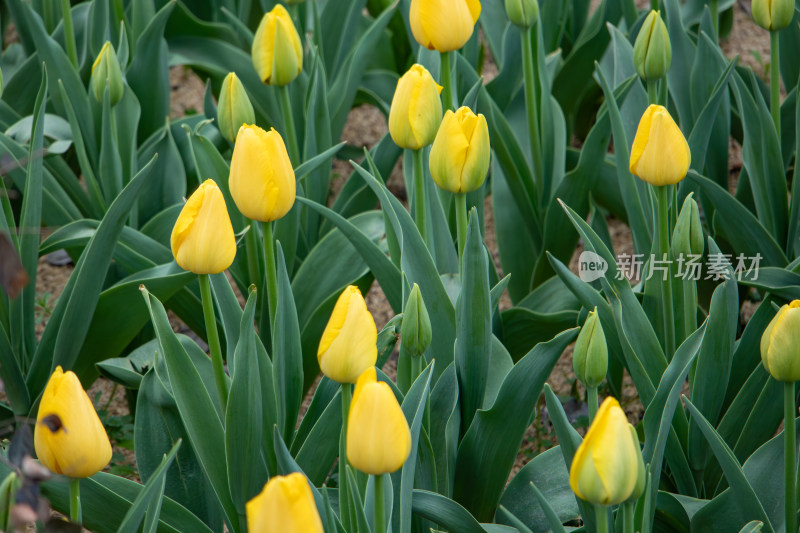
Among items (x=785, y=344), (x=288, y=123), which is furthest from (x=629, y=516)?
(x=288, y=123)

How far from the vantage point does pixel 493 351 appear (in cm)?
149

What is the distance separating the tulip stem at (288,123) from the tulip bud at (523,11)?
0.44 meters

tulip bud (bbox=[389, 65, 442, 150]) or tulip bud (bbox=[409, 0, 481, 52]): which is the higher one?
tulip bud (bbox=[409, 0, 481, 52])

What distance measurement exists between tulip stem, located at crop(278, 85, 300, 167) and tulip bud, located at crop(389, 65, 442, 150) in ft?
1.58

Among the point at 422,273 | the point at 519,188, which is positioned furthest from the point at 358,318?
the point at 519,188

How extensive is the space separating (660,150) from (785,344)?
0.31 m

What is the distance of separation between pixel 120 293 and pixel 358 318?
0.81 meters

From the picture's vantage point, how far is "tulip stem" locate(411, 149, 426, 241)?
1372 mm

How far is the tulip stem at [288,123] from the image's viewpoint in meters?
1.77

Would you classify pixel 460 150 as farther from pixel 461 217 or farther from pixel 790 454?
pixel 790 454

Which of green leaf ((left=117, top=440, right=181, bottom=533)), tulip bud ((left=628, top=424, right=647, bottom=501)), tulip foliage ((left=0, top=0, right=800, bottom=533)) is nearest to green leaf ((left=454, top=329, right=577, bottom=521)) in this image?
tulip foliage ((left=0, top=0, right=800, bottom=533))

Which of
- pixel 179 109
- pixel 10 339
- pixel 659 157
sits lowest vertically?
pixel 10 339

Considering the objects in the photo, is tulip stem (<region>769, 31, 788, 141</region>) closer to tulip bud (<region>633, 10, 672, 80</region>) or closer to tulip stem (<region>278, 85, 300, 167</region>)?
tulip bud (<region>633, 10, 672, 80</region>)

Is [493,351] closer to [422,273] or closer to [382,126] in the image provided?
[422,273]
